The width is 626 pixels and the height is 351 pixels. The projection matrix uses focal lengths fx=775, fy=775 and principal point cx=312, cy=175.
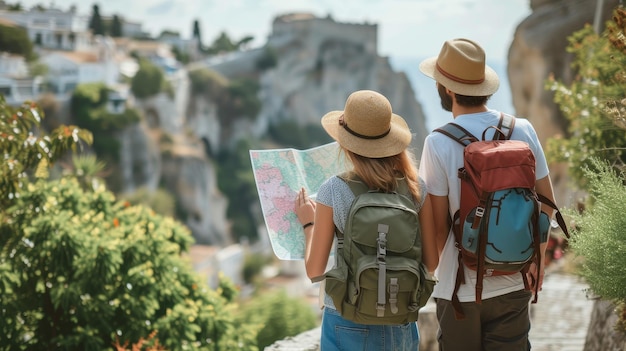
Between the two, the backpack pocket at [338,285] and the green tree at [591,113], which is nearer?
the backpack pocket at [338,285]

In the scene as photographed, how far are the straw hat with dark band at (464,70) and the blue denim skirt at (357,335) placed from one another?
0.83 meters

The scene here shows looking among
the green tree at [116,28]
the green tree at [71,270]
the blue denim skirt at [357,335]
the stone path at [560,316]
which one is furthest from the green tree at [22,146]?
the green tree at [116,28]

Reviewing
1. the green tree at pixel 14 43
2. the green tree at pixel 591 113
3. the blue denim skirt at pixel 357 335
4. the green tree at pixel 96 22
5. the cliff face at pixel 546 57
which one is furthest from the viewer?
the green tree at pixel 96 22

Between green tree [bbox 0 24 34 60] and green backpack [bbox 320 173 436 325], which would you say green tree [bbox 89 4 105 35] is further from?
green backpack [bbox 320 173 436 325]

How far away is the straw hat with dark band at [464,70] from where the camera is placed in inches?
103

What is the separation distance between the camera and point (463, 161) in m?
2.48

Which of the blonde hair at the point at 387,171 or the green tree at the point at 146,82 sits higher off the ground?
the blonde hair at the point at 387,171

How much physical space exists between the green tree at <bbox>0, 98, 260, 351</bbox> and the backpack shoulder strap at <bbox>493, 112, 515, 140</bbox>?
3076 millimetres

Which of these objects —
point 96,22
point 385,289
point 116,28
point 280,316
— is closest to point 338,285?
point 385,289

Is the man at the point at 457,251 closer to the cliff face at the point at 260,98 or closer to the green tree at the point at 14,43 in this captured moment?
the cliff face at the point at 260,98

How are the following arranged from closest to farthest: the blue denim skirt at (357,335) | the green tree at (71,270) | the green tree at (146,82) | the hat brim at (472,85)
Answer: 1. the blue denim skirt at (357,335)
2. the hat brim at (472,85)
3. the green tree at (71,270)
4. the green tree at (146,82)

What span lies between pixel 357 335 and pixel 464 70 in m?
0.96

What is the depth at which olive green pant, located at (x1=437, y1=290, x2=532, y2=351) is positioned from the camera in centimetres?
252

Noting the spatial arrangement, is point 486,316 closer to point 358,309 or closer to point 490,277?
point 490,277
